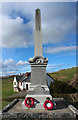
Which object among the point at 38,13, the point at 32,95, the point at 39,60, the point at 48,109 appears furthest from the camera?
the point at 38,13

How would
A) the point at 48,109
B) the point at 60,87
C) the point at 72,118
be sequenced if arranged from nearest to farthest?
1. the point at 72,118
2. the point at 48,109
3. the point at 60,87

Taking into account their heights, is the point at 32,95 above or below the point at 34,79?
below

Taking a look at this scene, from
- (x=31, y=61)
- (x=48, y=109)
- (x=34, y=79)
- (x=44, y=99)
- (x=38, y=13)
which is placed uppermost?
(x=38, y=13)

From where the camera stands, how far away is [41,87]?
29.8ft

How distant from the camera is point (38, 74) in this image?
947cm

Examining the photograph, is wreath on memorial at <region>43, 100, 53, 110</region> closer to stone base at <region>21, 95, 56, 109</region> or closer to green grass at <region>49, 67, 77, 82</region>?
stone base at <region>21, 95, 56, 109</region>

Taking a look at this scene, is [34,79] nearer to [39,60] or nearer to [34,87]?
[34,87]

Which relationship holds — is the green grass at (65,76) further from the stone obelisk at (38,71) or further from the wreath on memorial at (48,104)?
the wreath on memorial at (48,104)

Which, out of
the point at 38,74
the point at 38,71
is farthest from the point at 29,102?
the point at 38,71

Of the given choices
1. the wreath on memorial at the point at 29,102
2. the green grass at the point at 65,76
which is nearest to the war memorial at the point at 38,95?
the wreath on memorial at the point at 29,102

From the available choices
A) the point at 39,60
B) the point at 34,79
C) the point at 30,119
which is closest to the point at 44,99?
the point at 34,79

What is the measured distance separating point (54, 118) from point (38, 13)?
8.18 m

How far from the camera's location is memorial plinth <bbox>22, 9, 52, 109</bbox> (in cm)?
878

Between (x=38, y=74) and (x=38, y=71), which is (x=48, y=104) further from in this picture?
(x=38, y=71)
